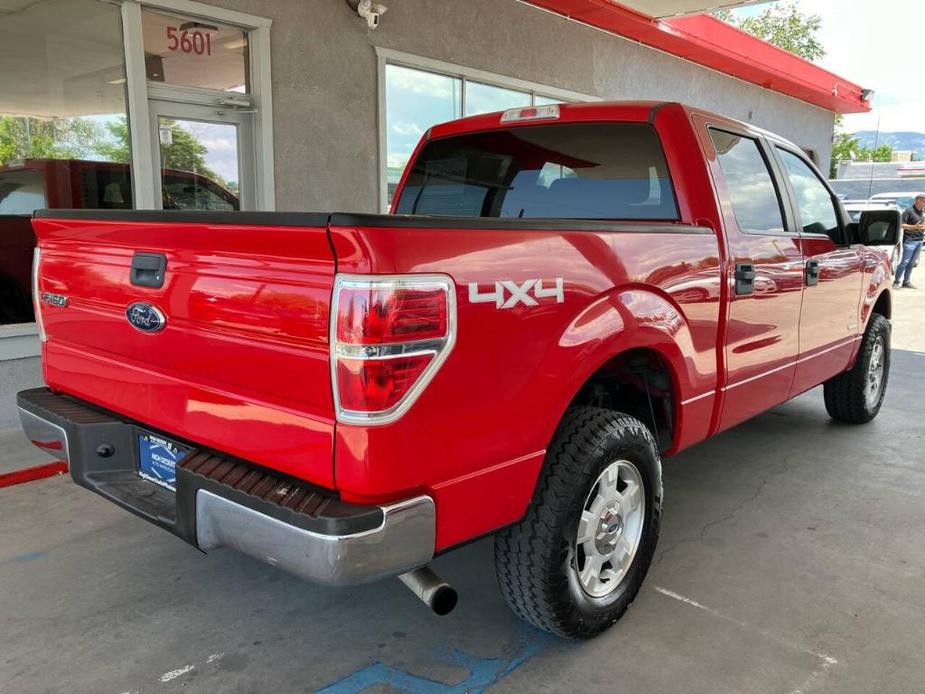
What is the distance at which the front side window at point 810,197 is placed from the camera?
435 centimetres

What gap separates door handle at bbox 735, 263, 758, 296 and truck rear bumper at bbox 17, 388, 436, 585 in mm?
2054

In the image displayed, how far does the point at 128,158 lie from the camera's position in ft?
19.7

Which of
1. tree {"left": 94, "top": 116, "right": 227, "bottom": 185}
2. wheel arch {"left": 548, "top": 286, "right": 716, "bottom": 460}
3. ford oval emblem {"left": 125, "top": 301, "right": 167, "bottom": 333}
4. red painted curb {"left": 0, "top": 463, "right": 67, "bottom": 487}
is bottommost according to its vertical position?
red painted curb {"left": 0, "top": 463, "right": 67, "bottom": 487}

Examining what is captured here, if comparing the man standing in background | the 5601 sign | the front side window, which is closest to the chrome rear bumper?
the front side window

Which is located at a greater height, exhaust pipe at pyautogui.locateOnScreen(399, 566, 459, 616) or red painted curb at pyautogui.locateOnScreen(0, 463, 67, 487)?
exhaust pipe at pyautogui.locateOnScreen(399, 566, 459, 616)

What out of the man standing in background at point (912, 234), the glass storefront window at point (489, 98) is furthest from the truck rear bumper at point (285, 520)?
the man standing in background at point (912, 234)

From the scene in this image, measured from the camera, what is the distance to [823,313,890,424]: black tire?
5.42 m

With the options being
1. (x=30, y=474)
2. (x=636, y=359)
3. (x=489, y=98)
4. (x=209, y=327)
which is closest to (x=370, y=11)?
(x=489, y=98)

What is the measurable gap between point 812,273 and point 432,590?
307 centimetres

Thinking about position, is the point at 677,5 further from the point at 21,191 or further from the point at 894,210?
the point at 21,191

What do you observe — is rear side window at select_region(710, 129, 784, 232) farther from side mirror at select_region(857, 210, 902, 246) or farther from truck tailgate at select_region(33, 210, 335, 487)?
truck tailgate at select_region(33, 210, 335, 487)

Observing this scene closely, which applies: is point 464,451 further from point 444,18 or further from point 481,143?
point 444,18

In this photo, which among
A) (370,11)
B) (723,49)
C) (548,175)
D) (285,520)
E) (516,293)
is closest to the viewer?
(285,520)

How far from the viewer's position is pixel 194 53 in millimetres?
6281
